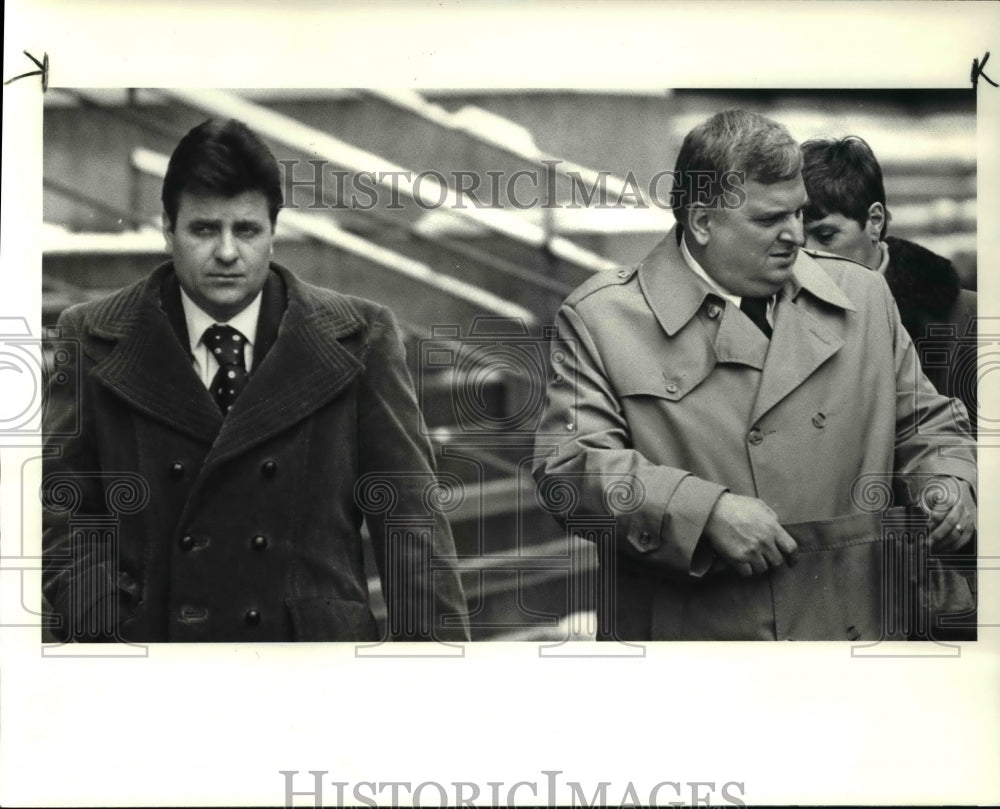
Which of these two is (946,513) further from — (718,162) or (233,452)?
(233,452)

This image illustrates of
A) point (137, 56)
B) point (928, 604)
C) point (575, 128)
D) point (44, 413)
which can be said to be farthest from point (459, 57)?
point (928, 604)

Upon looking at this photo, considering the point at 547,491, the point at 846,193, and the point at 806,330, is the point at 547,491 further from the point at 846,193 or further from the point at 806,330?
the point at 846,193

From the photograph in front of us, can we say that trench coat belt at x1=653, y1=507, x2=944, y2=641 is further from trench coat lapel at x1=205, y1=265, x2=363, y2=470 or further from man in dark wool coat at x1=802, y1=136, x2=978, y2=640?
trench coat lapel at x1=205, y1=265, x2=363, y2=470

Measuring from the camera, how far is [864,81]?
5805 mm

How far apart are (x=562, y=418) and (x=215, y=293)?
1.51 m

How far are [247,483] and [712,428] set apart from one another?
189 cm

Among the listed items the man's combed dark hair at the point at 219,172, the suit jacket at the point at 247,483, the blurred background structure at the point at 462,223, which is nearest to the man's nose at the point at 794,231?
the blurred background structure at the point at 462,223

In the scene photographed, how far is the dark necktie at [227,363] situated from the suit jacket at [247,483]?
41 millimetres

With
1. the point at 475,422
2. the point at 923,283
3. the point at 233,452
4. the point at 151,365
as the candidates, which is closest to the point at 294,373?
the point at 233,452

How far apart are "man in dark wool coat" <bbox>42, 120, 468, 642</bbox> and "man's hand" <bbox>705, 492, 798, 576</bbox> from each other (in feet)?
3.56

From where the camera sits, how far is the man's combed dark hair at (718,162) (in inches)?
226

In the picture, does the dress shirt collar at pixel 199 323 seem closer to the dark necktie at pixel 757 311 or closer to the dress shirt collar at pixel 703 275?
the dress shirt collar at pixel 703 275

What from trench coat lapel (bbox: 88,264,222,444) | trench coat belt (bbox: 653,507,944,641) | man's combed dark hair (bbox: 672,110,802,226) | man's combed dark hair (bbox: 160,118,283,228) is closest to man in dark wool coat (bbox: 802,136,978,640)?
man's combed dark hair (bbox: 672,110,802,226)

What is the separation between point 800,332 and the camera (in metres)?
5.74
